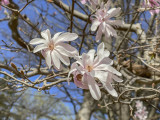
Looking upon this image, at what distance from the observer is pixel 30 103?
957 cm

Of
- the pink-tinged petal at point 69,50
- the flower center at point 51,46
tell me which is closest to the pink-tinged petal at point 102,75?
the pink-tinged petal at point 69,50

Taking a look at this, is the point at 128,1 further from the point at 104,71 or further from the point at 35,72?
the point at 104,71

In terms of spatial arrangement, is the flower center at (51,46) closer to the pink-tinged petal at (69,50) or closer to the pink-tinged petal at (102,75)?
the pink-tinged petal at (69,50)

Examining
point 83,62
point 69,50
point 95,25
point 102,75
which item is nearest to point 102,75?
point 102,75

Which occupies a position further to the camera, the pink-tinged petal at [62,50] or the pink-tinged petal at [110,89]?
the pink-tinged petal at [62,50]

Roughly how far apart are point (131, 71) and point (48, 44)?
169 cm

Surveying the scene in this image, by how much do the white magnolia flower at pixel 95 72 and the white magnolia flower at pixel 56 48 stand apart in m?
0.10

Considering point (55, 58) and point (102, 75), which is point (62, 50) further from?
point (102, 75)

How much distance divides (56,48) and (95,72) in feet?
0.84

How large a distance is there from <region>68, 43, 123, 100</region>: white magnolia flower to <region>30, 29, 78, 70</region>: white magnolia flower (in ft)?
0.32

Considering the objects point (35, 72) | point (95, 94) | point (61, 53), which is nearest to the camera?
point (95, 94)

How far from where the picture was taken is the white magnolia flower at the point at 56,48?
2.85ft

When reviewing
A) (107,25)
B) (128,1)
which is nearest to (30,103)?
(128,1)

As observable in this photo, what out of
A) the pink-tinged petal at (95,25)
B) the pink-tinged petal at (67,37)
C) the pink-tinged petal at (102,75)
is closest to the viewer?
the pink-tinged petal at (102,75)
